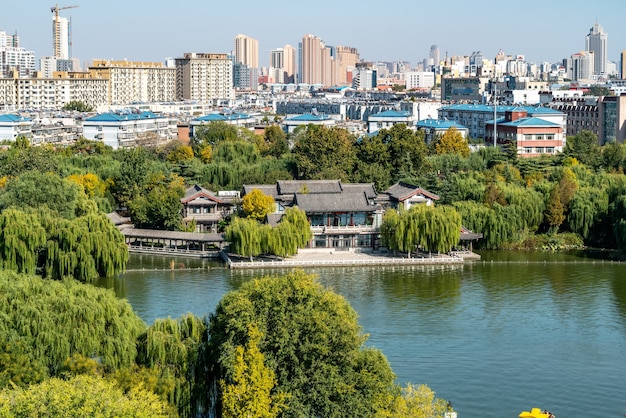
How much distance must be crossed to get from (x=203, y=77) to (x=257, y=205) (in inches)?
1648

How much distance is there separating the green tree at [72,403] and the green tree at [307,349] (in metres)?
1.35

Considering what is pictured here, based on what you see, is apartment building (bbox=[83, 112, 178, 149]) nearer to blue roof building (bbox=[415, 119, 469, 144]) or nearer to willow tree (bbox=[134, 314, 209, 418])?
blue roof building (bbox=[415, 119, 469, 144])

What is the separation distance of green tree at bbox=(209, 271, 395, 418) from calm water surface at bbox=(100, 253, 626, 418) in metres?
1.67

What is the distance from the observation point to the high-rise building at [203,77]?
60.6 m

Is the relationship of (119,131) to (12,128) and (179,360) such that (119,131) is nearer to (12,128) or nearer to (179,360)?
(12,128)

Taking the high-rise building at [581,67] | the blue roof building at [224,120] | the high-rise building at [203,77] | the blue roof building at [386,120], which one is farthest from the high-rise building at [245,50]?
the blue roof building at [386,120]

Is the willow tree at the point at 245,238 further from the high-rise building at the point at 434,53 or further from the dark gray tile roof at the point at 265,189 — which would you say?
the high-rise building at the point at 434,53

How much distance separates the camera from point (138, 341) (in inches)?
407

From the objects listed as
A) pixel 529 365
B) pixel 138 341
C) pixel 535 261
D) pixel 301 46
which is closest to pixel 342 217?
pixel 535 261

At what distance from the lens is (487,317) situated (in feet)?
47.1

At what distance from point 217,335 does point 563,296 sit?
7.43 meters

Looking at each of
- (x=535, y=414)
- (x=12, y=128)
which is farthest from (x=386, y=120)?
(x=535, y=414)

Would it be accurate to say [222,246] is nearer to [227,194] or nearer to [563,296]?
[227,194]

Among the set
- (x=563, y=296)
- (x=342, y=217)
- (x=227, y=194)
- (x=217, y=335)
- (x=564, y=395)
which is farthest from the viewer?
(x=227, y=194)
